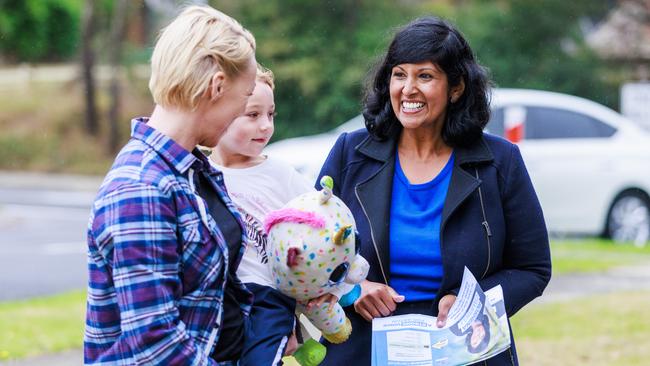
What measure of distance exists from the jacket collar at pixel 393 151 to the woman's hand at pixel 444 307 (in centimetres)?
44

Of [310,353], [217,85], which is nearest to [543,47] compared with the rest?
[310,353]

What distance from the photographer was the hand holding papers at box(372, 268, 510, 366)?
2844 mm

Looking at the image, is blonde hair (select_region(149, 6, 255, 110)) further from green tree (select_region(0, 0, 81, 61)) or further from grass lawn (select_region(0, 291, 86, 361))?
green tree (select_region(0, 0, 81, 61))

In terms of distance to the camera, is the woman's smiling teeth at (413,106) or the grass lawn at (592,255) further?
the grass lawn at (592,255)

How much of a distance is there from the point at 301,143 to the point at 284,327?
9.64m

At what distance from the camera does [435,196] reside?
3.17 metres

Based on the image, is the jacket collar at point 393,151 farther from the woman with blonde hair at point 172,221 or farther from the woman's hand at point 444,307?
the woman with blonde hair at point 172,221

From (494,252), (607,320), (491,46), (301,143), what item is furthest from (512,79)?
(494,252)

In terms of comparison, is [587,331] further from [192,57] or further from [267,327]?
[192,57]

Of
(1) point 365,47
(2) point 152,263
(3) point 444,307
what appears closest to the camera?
(2) point 152,263

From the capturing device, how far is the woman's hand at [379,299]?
3057 mm

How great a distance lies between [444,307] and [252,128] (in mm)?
784

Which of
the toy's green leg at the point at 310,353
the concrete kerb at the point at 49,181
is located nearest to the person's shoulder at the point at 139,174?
the toy's green leg at the point at 310,353

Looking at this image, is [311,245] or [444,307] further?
[444,307]
